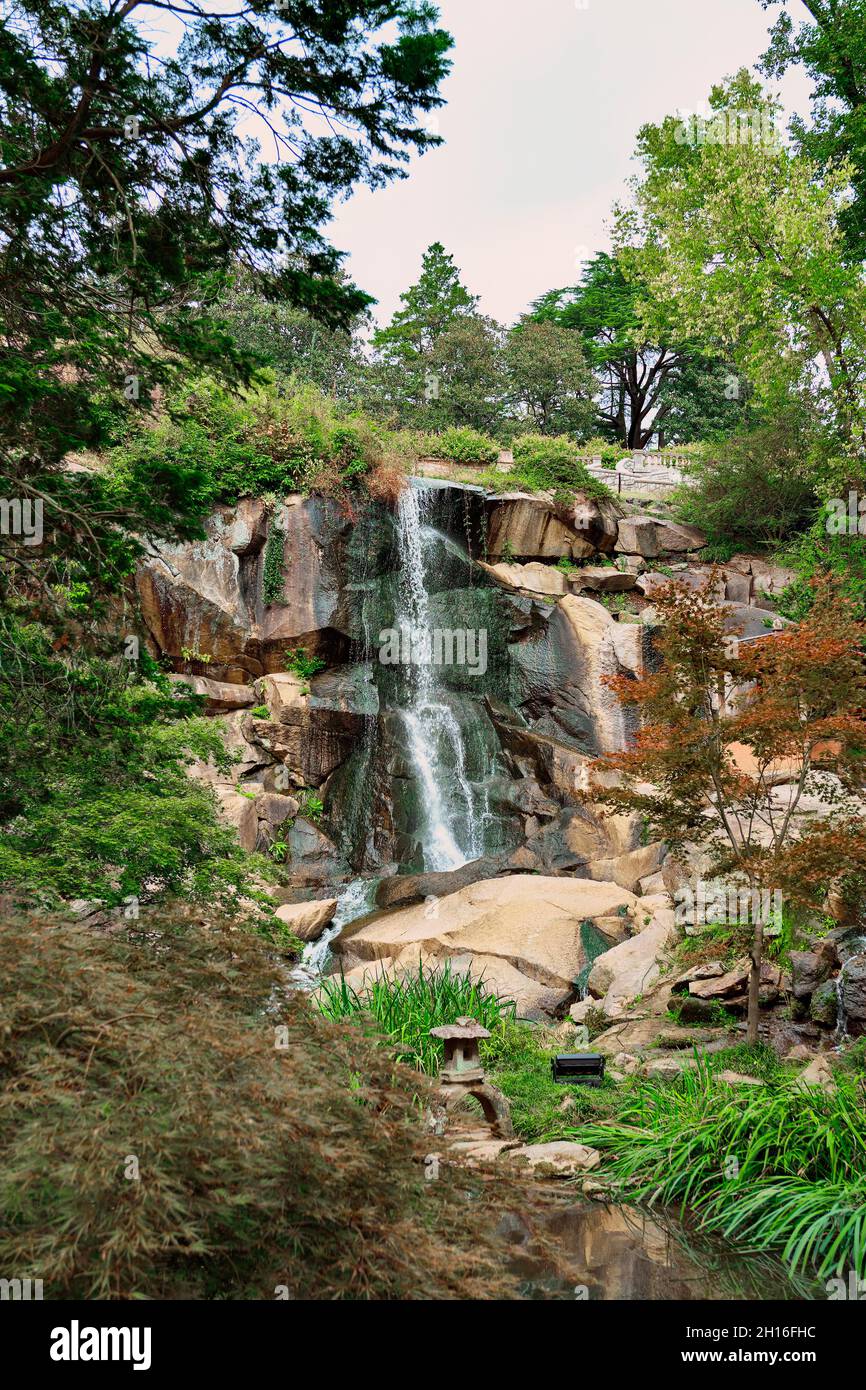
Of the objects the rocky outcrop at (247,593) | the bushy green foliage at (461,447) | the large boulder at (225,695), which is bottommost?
the large boulder at (225,695)

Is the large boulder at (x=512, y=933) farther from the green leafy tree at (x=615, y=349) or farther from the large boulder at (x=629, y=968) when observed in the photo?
the green leafy tree at (x=615, y=349)

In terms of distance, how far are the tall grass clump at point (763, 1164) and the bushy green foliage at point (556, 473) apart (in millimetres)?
15172

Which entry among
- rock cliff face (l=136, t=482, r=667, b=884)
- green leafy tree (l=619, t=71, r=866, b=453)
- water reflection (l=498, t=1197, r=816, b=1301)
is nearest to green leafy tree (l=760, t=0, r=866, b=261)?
green leafy tree (l=619, t=71, r=866, b=453)

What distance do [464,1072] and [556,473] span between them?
1597cm

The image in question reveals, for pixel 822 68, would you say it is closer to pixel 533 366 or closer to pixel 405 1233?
pixel 533 366

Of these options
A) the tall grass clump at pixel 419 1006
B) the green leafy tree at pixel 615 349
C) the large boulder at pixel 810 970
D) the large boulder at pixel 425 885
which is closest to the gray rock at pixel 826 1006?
the large boulder at pixel 810 970

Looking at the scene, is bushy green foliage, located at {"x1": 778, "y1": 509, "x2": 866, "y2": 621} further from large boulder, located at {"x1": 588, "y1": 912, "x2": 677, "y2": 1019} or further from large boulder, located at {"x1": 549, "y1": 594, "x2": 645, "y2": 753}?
large boulder, located at {"x1": 588, "y1": 912, "x2": 677, "y2": 1019}

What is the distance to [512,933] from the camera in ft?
36.4

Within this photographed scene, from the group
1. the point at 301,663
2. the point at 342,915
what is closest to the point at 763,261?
the point at 301,663

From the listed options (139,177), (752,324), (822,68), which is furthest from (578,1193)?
(822,68)

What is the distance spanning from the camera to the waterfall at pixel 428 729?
52.3 ft

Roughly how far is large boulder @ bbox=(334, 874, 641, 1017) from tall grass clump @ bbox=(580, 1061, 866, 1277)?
3.58 metres

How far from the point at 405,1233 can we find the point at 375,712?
46.0 feet

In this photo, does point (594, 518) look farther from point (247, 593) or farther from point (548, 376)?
point (548, 376)
